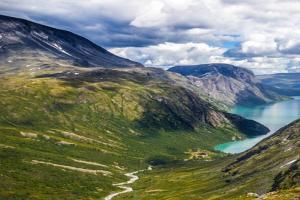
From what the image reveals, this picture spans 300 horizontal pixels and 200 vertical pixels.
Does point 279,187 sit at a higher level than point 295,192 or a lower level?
lower

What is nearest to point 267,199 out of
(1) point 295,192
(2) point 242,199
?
(1) point 295,192

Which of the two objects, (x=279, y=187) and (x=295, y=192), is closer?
(x=295, y=192)

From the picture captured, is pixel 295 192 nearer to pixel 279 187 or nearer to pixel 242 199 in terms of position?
pixel 242 199

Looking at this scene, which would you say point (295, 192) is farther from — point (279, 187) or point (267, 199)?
point (279, 187)

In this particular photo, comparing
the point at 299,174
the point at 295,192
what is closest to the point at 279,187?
the point at 299,174

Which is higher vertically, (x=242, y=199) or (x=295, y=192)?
(x=295, y=192)

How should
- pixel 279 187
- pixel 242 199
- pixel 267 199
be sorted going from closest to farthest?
pixel 267 199 < pixel 242 199 < pixel 279 187

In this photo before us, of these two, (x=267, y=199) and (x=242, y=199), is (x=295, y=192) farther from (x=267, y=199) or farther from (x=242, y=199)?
(x=242, y=199)

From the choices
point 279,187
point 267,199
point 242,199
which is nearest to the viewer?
point 267,199

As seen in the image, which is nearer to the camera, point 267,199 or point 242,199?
point 267,199
